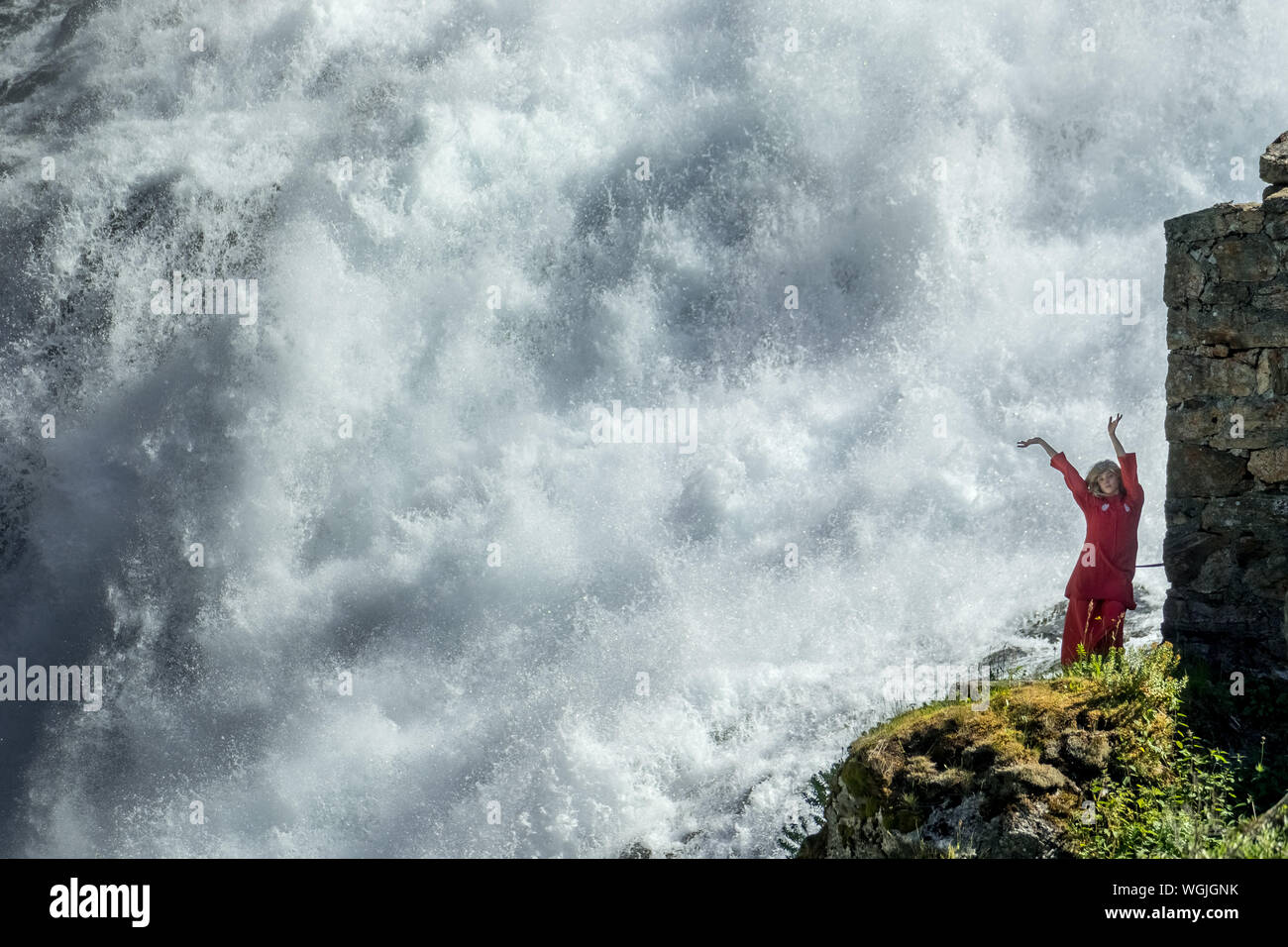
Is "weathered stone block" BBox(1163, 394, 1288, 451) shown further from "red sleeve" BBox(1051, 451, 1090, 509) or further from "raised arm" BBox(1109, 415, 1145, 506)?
"red sleeve" BBox(1051, 451, 1090, 509)

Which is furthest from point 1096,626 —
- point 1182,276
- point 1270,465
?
point 1182,276

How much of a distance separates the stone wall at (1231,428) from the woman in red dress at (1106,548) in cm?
54

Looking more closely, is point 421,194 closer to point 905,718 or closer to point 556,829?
point 556,829

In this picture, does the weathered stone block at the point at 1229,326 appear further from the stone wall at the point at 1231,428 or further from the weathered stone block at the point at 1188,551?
the weathered stone block at the point at 1188,551

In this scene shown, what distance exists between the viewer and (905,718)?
6039 millimetres

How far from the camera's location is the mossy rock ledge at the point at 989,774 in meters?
4.99

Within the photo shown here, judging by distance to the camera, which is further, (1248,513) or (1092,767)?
(1248,513)

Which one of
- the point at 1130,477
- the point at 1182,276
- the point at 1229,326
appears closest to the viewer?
the point at 1130,477

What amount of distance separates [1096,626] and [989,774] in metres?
1.97

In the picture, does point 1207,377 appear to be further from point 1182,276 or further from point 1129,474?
point 1129,474

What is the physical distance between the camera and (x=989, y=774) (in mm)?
5168

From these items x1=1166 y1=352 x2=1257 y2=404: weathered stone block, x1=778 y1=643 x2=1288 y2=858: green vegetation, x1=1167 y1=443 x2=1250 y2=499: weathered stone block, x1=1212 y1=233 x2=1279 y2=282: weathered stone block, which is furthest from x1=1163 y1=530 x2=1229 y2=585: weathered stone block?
x1=1212 y1=233 x2=1279 y2=282: weathered stone block

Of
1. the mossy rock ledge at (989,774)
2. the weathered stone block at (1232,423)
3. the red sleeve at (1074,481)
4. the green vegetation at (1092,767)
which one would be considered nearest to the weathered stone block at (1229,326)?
the weathered stone block at (1232,423)

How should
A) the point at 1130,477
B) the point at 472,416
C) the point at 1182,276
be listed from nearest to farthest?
the point at 1130,477 → the point at 1182,276 → the point at 472,416
